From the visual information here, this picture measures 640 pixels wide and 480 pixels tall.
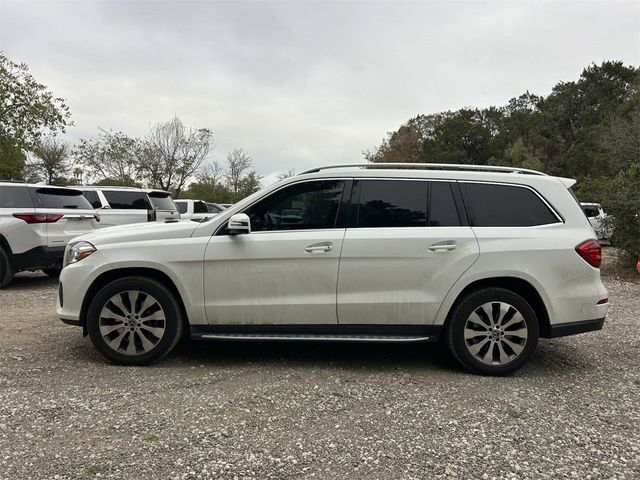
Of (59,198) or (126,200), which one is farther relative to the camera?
(126,200)

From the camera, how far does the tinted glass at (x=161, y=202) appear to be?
11039 millimetres

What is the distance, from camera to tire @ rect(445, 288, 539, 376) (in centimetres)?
389

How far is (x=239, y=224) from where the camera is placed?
3891 millimetres

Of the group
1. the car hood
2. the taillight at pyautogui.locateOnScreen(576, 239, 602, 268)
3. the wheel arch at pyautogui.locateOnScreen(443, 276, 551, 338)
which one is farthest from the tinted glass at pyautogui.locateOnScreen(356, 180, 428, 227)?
the car hood

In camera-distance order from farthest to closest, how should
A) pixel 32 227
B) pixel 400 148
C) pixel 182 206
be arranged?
pixel 400 148, pixel 182 206, pixel 32 227

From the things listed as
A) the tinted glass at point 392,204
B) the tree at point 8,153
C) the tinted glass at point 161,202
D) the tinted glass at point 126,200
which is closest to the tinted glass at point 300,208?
the tinted glass at point 392,204

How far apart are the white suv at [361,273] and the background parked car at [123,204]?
670 centimetres

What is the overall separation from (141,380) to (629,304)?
6973 millimetres

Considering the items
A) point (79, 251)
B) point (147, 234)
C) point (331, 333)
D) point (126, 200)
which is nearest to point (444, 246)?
point (331, 333)

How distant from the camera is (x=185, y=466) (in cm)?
260

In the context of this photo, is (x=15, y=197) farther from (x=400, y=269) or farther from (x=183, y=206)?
(x=183, y=206)

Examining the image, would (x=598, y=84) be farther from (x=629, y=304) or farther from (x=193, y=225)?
(x=193, y=225)

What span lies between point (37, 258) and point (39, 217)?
0.67 meters

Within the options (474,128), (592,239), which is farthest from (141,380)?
(474,128)
